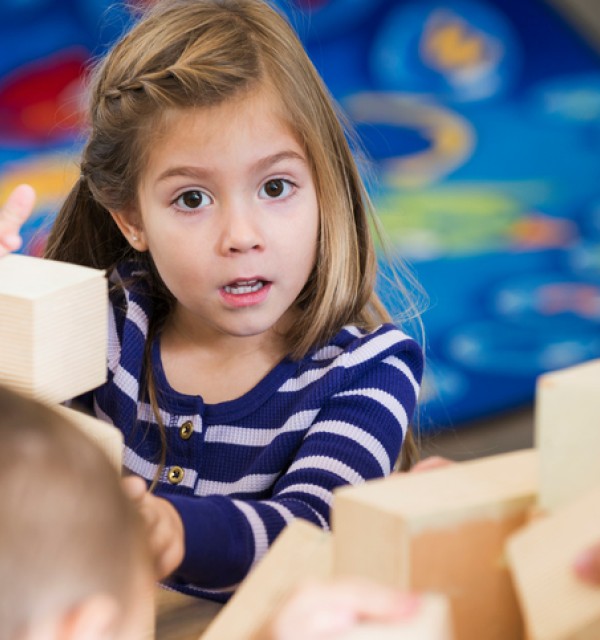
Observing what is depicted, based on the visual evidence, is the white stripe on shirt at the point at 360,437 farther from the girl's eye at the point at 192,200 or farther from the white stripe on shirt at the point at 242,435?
the girl's eye at the point at 192,200

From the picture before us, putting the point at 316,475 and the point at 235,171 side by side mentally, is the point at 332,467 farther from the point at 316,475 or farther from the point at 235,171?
the point at 235,171

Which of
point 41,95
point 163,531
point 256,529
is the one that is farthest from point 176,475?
point 41,95

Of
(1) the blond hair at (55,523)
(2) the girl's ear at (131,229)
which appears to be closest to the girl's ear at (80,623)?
(1) the blond hair at (55,523)

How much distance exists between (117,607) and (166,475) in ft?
1.93

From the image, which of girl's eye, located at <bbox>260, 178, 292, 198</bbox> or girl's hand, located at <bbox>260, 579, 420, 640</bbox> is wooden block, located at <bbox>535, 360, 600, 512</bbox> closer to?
girl's hand, located at <bbox>260, 579, 420, 640</bbox>

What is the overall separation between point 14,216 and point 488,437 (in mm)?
1717

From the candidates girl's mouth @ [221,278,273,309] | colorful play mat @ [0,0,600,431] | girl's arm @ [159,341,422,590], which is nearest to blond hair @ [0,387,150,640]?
girl's arm @ [159,341,422,590]

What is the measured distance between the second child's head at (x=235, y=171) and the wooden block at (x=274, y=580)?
408mm

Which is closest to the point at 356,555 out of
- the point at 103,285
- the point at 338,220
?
the point at 103,285

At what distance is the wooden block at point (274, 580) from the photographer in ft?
1.52

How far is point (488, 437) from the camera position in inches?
95.7

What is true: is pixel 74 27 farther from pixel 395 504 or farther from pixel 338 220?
pixel 395 504

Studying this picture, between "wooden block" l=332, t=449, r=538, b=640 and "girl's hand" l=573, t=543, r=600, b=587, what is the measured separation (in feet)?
0.16

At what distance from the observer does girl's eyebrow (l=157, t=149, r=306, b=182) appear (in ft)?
2.92
